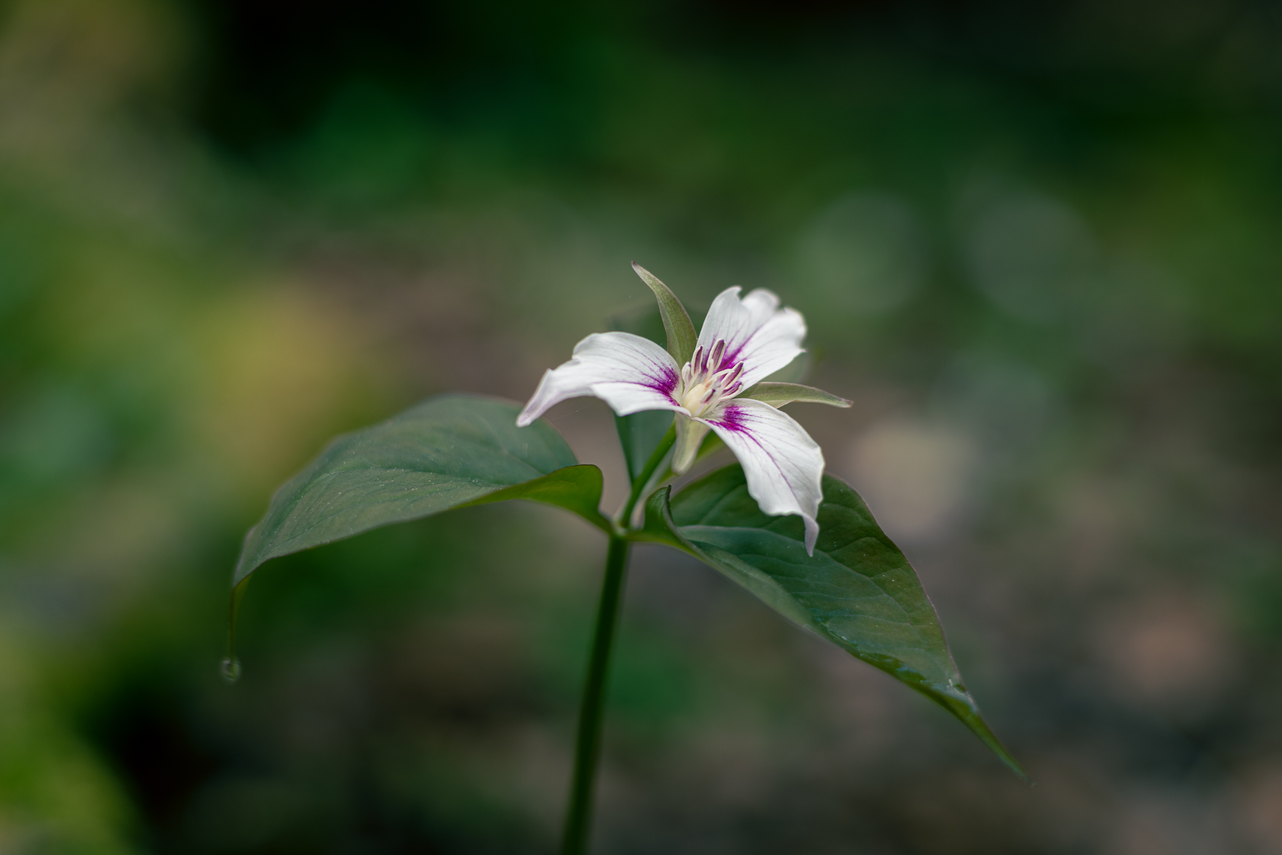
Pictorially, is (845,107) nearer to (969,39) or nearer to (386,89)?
(969,39)

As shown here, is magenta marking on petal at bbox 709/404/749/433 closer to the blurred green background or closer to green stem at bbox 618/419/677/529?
green stem at bbox 618/419/677/529

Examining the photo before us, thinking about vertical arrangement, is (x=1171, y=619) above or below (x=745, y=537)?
above

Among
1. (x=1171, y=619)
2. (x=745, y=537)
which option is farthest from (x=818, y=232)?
(x=745, y=537)

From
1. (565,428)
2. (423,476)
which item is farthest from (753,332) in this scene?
(565,428)

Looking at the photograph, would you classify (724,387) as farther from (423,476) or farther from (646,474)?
(423,476)

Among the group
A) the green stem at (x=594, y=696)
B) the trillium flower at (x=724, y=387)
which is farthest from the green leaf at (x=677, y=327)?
the green stem at (x=594, y=696)

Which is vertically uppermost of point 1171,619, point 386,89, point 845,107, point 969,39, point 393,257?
point 969,39
